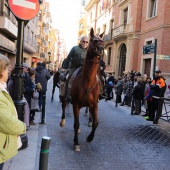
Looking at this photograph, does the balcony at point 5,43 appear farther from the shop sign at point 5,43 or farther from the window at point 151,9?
the window at point 151,9

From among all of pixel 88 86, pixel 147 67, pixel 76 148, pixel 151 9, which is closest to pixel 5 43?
pixel 147 67

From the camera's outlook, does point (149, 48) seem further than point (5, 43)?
No

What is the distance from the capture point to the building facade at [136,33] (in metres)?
19.6

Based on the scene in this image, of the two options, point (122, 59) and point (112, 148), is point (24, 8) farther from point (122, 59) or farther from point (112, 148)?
point (122, 59)

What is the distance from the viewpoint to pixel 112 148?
17.8ft

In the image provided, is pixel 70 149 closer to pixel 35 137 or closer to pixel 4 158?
pixel 35 137

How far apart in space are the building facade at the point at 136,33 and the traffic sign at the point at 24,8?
10.6 m

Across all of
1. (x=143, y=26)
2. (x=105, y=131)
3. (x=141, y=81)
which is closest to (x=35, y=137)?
(x=105, y=131)

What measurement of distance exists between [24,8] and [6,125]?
122 inches

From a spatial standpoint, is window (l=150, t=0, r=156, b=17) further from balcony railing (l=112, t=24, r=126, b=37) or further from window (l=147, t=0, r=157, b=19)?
balcony railing (l=112, t=24, r=126, b=37)

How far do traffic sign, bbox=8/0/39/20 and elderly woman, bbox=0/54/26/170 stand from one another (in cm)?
242

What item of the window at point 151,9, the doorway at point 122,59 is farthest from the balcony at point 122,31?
the window at point 151,9

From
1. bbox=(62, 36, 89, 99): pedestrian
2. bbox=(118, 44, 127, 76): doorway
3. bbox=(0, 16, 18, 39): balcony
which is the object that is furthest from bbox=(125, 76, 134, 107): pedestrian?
bbox=(118, 44, 127, 76): doorway

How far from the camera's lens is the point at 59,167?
4195 mm
